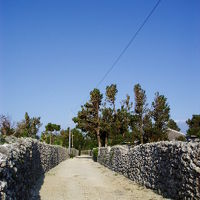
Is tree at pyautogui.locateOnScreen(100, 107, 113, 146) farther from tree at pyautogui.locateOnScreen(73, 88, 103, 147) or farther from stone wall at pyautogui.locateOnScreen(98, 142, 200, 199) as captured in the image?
stone wall at pyautogui.locateOnScreen(98, 142, 200, 199)

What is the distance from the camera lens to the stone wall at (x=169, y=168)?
809 cm

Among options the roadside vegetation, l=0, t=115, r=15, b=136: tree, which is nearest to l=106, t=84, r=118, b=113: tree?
the roadside vegetation

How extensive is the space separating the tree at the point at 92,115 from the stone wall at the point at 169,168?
1289 inches

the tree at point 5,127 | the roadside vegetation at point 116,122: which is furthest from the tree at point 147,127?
the tree at point 5,127

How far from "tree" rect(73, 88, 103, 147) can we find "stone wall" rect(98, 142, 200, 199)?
32.7 m

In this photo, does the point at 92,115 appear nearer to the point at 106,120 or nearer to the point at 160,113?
the point at 106,120

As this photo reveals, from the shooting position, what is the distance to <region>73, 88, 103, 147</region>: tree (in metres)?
48.2

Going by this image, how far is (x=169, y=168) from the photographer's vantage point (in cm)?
994

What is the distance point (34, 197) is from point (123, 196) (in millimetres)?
2964

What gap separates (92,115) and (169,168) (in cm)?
3974

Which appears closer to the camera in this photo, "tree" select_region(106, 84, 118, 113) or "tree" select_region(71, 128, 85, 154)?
"tree" select_region(106, 84, 118, 113)

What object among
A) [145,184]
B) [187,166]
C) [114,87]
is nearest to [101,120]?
[114,87]

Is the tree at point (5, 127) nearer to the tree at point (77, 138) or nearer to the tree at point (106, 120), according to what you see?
the tree at point (106, 120)

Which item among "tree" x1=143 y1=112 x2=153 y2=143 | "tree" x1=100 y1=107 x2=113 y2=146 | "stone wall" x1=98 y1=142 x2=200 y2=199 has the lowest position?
"stone wall" x1=98 y1=142 x2=200 y2=199
